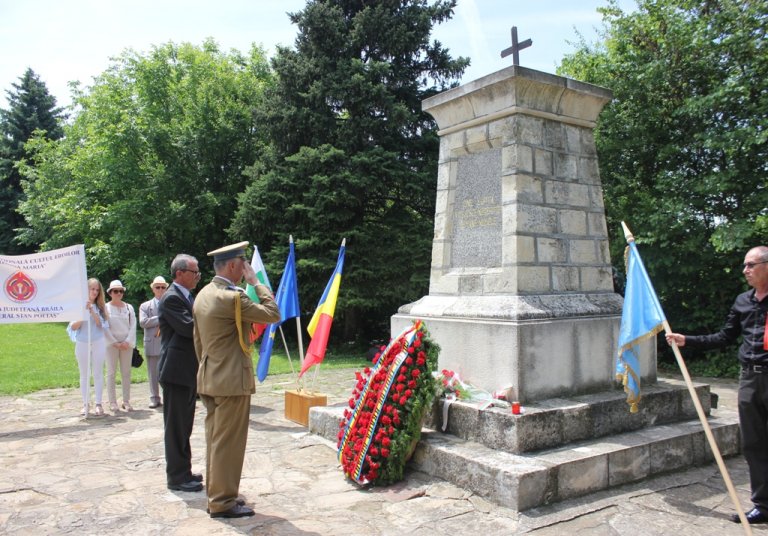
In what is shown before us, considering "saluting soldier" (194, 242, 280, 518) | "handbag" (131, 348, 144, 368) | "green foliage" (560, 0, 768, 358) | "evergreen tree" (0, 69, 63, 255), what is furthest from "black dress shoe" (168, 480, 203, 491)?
"evergreen tree" (0, 69, 63, 255)

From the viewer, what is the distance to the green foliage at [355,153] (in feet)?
45.5

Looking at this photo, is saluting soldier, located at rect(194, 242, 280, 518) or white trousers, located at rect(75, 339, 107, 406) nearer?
saluting soldier, located at rect(194, 242, 280, 518)

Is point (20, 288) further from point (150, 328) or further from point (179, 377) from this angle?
point (179, 377)

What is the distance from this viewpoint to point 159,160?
2150 centimetres

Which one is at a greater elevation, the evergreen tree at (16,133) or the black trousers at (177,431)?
the evergreen tree at (16,133)

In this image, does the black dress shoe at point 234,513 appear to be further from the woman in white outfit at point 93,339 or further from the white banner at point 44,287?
the white banner at point 44,287

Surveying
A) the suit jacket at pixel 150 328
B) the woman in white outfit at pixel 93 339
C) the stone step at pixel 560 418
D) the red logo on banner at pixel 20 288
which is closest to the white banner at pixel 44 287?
the red logo on banner at pixel 20 288

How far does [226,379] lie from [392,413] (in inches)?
52.2

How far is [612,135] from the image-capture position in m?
12.4

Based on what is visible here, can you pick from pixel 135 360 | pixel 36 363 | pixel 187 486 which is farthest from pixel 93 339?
pixel 36 363

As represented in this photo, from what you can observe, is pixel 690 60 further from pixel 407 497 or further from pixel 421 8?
pixel 407 497

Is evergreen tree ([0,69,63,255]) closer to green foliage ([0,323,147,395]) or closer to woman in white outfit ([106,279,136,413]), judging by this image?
green foliage ([0,323,147,395])

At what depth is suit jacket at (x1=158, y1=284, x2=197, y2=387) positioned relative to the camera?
4.63m

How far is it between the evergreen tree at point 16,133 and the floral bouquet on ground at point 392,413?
32.2 metres
